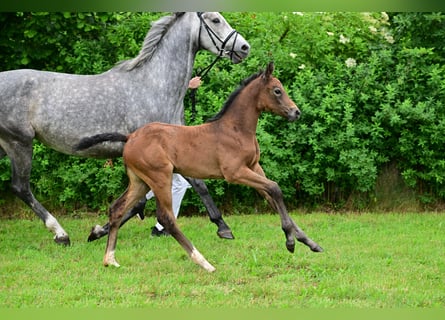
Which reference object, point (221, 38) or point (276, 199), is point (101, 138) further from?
point (221, 38)

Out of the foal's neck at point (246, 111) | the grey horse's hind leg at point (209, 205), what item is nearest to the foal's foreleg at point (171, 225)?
the foal's neck at point (246, 111)

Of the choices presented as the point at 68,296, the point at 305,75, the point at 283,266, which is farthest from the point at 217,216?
the point at 305,75

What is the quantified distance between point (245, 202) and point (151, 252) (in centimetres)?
266

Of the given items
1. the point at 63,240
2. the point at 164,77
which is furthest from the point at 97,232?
the point at 164,77

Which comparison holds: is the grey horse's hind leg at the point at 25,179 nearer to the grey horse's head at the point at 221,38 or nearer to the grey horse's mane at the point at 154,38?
the grey horse's mane at the point at 154,38

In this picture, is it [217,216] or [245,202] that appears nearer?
[217,216]

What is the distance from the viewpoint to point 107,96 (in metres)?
6.06

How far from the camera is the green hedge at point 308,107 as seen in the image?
8047 millimetres

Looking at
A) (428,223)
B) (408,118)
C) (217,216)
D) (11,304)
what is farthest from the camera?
(408,118)

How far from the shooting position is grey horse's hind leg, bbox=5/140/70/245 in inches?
240

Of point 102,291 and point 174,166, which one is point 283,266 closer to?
point 174,166

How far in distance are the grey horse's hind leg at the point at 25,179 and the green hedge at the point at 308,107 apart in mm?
1811

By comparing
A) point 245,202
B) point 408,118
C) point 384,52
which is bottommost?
point 245,202

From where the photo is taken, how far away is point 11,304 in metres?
4.27
